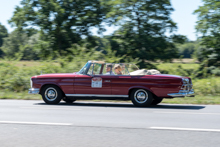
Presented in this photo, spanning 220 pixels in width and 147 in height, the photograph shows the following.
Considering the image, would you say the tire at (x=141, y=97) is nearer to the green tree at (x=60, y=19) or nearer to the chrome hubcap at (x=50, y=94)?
the chrome hubcap at (x=50, y=94)

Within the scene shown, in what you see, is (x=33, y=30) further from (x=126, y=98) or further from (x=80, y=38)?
(x=126, y=98)

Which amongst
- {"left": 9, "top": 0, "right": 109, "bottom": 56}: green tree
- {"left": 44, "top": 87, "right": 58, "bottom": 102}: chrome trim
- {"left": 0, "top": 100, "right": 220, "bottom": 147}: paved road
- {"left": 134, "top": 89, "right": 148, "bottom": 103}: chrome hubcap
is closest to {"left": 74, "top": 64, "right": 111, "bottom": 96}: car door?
{"left": 44, "top": 87, "right": 58, "bottom": 102}: chrome trim

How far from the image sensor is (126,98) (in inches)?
430

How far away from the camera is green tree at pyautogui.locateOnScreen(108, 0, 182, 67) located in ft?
93.0

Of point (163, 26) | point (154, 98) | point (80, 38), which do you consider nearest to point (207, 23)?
point (163, 26)

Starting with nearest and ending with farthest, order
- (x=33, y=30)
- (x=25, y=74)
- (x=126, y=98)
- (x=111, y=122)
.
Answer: (x=111, y=122) → (x=126, y=98) → (x=25, y=74) → (x=33, y=30)

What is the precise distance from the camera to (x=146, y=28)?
28.5 m

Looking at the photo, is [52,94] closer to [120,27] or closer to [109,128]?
[109,128]

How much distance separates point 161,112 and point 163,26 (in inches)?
808

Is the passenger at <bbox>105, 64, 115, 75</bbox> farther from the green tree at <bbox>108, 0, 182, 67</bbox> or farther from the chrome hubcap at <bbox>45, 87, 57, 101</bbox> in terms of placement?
the green tree at <bbox>108, 0, 182, 67</bbox>

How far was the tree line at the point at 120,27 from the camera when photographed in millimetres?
28594

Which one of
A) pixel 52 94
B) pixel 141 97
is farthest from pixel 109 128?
pixel 52 94

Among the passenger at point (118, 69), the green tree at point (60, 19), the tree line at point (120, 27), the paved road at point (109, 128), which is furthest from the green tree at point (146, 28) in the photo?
the paved road at point (109, 128)

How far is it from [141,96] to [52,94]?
3193 mm
